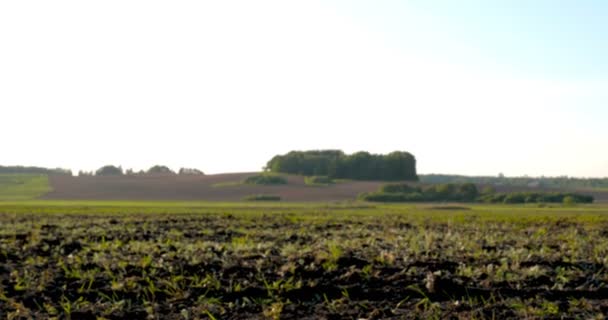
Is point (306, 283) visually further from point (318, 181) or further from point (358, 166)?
point (358, 166)

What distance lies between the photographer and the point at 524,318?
611 cm

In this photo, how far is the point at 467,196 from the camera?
75.8 meters

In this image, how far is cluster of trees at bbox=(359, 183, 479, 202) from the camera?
7450 centimetres

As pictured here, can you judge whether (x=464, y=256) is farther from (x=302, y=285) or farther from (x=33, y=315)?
(x=33, y=315)

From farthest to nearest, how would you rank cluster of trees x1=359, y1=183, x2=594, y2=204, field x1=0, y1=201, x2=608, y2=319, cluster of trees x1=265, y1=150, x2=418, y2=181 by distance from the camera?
cluster of trees x1=265, y1=150, x2=418, y2=181, cluster of trees x1=359, y1=183, x2=594, y2=204, field x1=0, y1=201, x2=608, y2=319

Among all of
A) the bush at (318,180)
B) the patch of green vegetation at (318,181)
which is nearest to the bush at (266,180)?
the patch of green vegetation at (318,181)

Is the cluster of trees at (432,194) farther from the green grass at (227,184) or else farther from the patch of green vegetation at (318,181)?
the green grass at (227,184)

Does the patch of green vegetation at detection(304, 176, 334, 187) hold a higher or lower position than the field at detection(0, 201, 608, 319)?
higher

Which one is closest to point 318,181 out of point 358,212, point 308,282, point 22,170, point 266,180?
point 266,180

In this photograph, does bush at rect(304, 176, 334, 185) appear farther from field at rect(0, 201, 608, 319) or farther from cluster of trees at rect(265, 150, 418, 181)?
field at rect(0, 201, 608, 319)

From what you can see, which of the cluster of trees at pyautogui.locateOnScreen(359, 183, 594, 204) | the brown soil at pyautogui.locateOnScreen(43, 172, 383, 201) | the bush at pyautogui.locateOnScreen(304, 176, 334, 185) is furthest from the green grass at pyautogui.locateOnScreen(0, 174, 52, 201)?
the cluster of trees at pyautogui.locateOnScreen(359, 183, 594, 204)

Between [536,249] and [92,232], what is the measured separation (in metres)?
7.77

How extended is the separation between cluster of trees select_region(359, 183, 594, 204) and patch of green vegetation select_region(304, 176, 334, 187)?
691 inches

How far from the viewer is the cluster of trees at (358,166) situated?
10869 cm
